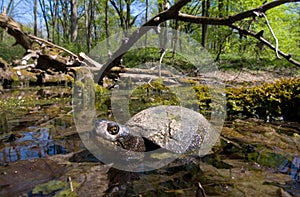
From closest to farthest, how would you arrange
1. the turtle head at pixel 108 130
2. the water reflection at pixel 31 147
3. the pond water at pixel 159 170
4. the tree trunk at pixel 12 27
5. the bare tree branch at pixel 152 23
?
the pond water at pixel 159 170
the turtle head at pixel 108 130
the water reflection at pixel 31 147
the bare tree branch at pixel 152 23
the tree trunk at pixel 12 27

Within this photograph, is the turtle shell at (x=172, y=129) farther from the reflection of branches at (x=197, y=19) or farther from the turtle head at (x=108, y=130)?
the reflection of branches at (x=197, y=19)

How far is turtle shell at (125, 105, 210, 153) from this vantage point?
325cm

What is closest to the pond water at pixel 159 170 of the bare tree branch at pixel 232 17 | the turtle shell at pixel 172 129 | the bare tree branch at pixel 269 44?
the turtle shell at pixel 172 129

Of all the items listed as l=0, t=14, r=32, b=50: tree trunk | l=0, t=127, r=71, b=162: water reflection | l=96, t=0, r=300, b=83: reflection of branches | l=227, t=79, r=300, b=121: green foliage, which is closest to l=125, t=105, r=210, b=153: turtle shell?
l=0, t=127, r=71, b=162: water reflection

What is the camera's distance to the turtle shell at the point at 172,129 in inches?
128

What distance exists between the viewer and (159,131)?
334 centimetres

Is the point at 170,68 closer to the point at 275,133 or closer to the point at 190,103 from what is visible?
the point at 190,103

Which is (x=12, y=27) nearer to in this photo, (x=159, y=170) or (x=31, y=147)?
(x=31, y=147)

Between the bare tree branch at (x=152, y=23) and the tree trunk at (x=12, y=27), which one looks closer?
the bare tree branch at (x=152, y=23)

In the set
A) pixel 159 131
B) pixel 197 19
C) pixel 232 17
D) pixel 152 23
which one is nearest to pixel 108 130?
pixel 159 131

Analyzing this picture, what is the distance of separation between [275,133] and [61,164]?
3.34m

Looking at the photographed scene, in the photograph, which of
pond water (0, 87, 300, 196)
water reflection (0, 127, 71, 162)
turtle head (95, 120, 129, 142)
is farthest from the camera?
water reflection (0, 127, 71, 162)

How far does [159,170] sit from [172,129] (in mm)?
818

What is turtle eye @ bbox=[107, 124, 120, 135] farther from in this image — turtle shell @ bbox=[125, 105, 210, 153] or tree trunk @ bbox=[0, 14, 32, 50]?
tree trunk @ bbox=[0, 14, 32, 50]
